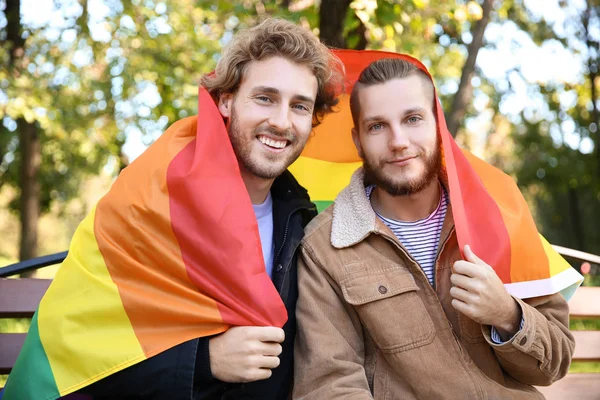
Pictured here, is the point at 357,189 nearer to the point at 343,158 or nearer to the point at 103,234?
the point at 343,158

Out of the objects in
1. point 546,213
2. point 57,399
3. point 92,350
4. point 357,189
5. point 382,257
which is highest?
point 357,189

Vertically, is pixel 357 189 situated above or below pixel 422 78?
below

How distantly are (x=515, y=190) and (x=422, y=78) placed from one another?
0.66 m

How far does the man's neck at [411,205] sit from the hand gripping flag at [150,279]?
27.6 inches

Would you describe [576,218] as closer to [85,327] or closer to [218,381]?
[218,381]

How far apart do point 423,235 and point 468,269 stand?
1.45 ft

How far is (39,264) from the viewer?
3.12 meters

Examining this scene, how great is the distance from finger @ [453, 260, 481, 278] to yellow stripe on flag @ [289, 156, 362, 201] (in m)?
1.11

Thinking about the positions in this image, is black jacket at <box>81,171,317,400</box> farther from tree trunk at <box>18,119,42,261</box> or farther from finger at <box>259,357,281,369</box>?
tree trunk at <box>18,119,42,261</box>

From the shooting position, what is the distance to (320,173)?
3559 mm

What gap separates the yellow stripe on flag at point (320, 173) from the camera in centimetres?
355

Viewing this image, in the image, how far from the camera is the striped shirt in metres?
2.89

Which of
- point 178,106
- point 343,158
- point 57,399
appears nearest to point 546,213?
point 178,106

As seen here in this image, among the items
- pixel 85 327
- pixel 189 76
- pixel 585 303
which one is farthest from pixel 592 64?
pixel 85 327
